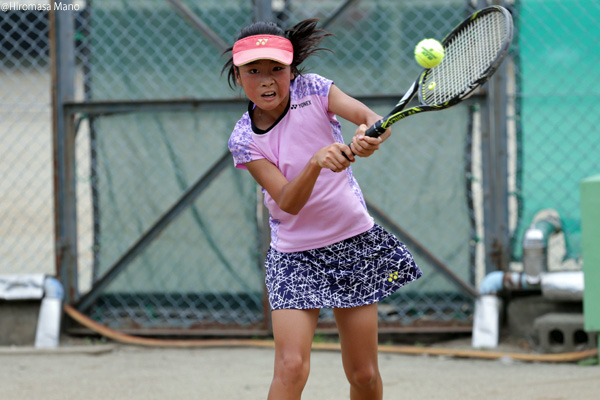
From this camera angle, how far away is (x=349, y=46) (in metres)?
4.69

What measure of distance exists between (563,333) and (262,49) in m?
2.59

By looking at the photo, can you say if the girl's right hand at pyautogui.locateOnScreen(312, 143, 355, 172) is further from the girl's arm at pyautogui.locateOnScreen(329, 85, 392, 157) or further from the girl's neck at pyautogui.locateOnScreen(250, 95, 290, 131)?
the girl's neck at pyautogui.locateOnScreen(250, 95, 290, 131)

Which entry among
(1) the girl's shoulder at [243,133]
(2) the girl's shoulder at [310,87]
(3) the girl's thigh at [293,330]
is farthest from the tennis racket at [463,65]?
(3) the girl's thigh at [293,330]

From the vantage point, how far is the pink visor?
2.48 meters

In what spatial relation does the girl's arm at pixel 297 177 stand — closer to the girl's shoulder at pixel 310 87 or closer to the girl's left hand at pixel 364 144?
the girl's left hand at pixel 364 144

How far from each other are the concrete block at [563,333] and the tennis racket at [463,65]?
2197mm

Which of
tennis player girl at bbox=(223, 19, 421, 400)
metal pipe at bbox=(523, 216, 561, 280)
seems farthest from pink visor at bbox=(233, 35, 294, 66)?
metal pipe at bbox=(523, 216, 561, 280)

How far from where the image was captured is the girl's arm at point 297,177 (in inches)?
91.0

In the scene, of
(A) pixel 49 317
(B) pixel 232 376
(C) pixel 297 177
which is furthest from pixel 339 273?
(A) pixel 49 317

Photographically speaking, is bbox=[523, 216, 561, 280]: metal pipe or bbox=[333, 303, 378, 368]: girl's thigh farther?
bbox=[523, 216, 561, 280]: metal pipe

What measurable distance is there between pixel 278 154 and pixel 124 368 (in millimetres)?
2091

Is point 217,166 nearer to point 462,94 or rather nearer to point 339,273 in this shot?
point 339,273

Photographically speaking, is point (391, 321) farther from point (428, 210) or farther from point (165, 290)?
A: point (165, 290)

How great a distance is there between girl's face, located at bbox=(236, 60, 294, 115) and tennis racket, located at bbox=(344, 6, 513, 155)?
0.36 metres
